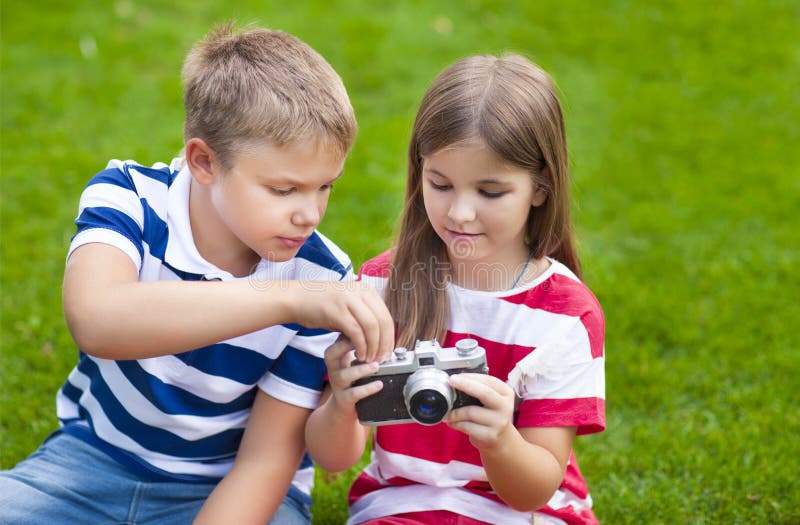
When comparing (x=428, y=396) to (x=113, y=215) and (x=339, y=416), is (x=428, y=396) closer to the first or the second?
(x=339, y=416)

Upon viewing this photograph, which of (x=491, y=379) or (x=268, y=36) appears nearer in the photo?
(x=491, y=379)

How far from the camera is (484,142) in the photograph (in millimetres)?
2098

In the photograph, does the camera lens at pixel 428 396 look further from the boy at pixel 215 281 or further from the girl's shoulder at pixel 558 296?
the girl's shoulder at pixel 558 296

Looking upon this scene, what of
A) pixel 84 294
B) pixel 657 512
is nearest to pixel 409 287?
pixel 84 294

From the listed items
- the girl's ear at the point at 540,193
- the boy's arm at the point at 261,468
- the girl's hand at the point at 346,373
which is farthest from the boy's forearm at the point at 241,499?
the girl's ear at the point at 540,193

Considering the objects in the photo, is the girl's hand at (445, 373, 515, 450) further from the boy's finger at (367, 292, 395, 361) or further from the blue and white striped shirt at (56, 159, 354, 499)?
the blue and white striped shirt at (56, 159, 354, 499)

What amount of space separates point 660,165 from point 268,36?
129 inches

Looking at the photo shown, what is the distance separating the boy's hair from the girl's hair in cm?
24

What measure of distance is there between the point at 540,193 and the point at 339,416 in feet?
2.45

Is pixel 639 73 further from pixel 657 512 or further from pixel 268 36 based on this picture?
pixel 268 36

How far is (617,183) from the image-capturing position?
16.1 ft

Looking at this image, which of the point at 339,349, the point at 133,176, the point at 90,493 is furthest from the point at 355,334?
the point at 90,493

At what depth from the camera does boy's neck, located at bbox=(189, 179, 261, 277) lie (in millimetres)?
2281

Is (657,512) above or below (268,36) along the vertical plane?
below
